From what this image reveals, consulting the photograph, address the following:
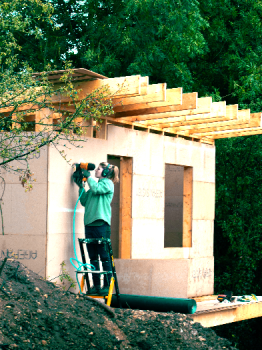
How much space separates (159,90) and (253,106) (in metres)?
9.65

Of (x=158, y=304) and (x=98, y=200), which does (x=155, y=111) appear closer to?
(x=98, y=200)

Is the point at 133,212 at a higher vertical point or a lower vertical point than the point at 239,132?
lower

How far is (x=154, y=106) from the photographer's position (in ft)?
30.6

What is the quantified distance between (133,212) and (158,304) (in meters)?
2.83

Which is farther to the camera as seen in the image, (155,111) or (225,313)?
(225,313)

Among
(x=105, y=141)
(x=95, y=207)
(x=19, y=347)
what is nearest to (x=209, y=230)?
(x=105, y=141)

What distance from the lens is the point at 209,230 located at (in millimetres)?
12977

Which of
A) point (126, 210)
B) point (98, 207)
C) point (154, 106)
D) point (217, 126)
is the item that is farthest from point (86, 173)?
point (217, 126)

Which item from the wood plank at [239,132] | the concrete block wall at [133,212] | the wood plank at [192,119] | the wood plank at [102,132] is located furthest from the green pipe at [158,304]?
the wood plank at [239,132]

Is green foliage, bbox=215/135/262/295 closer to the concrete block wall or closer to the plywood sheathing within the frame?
the concrete block wall

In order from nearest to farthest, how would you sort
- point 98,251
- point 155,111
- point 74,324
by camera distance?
point 74,324, point 98,251, point 155,111

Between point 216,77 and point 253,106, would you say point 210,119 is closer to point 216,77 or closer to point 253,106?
point 253,106

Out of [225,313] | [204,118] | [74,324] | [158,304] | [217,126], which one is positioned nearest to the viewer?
[74,324]

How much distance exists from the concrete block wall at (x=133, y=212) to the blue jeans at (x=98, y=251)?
1.89 ft
